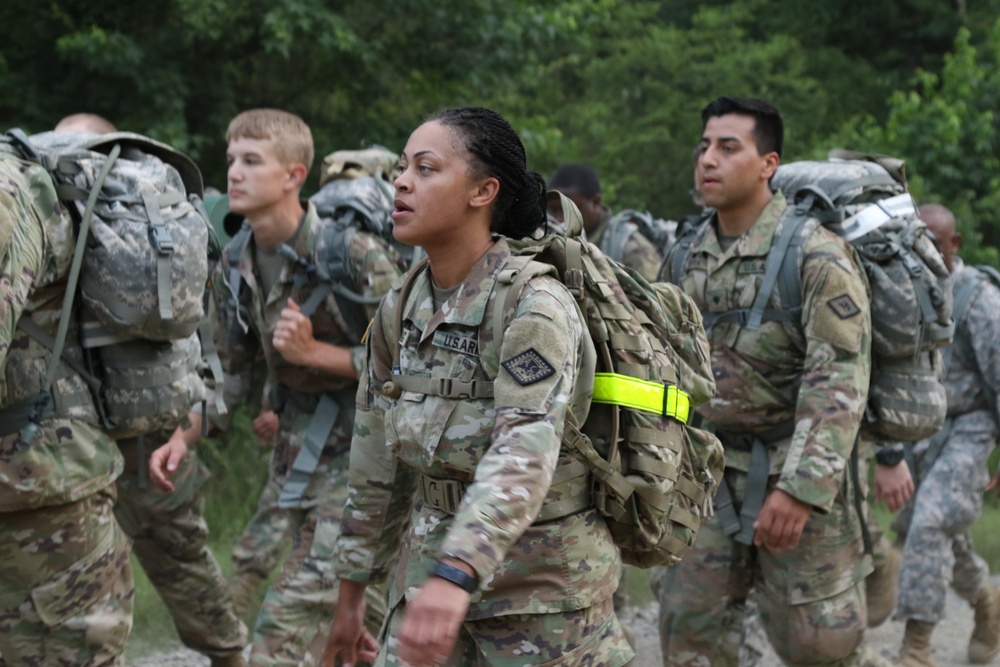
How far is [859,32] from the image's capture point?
18.1m

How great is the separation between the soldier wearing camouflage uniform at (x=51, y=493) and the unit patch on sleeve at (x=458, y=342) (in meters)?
1.35

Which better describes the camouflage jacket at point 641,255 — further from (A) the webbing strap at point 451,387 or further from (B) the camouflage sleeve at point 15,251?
(A) the webbing strap at point 451,387

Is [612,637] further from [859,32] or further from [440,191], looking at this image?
[859,32]

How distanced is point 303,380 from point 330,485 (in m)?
0.47

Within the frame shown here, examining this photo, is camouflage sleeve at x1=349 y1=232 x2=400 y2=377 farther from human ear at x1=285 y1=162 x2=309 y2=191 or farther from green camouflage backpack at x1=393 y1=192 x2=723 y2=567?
green camouflage backpack at x1=393 y1=192 x2=723 y2=567

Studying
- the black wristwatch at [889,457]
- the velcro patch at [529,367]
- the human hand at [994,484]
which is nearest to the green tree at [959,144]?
the human hand at [994,484]

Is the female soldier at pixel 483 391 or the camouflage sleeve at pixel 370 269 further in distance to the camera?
the camouflage sleeve at pixel 370 269

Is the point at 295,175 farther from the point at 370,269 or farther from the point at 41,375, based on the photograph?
the point at 41,375

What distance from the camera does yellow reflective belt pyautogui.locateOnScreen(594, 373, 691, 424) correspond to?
3615 millimetres

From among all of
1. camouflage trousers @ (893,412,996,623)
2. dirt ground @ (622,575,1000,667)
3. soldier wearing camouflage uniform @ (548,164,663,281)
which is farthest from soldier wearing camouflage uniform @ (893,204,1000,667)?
soldier wearing camouflage uniform @ (548,164,663,281)

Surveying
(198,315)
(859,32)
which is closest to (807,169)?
(198,315)

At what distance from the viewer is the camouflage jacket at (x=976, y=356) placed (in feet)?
24.1

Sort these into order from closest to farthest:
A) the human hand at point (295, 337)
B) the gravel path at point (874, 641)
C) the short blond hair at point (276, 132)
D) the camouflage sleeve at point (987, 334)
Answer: the human hand at point (295, 337) → the short blond hair at point (276, 132) → the gravel path at point (874, 641) → the camouflage sleeve at point (987, 334)

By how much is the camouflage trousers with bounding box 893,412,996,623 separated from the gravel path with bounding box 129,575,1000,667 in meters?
0.39
